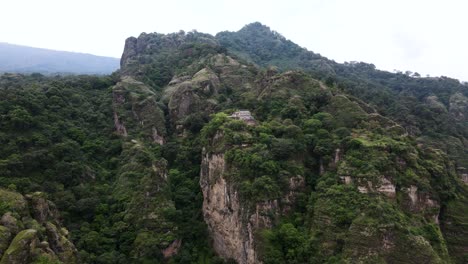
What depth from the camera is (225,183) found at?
135ft

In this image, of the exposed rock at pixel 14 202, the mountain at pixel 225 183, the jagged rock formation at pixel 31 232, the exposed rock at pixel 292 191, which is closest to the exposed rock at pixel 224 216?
the mountain at pixel 225 183

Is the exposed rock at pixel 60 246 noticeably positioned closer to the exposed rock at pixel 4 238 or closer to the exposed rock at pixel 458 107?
the exposed rock at pixel 4 238

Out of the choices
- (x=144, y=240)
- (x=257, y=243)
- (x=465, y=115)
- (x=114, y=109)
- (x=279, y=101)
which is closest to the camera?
(x=257, y=243)

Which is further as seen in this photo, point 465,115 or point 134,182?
point 465,115

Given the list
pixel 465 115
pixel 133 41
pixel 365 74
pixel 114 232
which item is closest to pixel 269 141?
pixel 114 232

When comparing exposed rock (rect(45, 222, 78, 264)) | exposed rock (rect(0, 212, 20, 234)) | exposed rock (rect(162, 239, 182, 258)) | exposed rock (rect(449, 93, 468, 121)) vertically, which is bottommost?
exposed rock (rect(162, 239, 182, 258))

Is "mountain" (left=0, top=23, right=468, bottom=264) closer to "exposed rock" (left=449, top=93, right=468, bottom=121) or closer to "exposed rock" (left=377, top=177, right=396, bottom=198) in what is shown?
"exposed rock" (left=377, top=177, right=396, bottom=198)

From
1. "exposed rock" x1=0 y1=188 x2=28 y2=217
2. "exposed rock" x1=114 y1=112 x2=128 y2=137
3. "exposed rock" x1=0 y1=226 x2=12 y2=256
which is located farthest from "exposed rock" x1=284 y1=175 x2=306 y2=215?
"exposed rock" x1=114 y1=112 x2=128 y2=137

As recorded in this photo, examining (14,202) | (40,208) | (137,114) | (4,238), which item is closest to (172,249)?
(40,208)

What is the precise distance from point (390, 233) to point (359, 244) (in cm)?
308

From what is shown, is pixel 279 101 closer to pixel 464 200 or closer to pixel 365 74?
pixel 464 200

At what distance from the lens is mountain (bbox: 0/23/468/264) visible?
3331cm

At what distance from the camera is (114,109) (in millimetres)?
60281

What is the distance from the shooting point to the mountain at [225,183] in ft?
109
